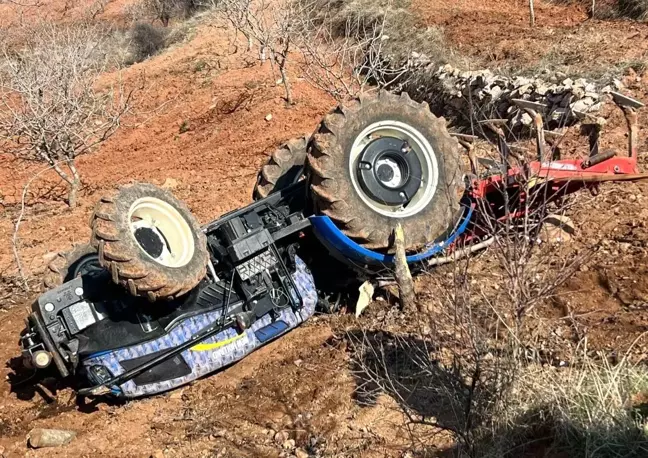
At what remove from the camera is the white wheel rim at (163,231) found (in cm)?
447

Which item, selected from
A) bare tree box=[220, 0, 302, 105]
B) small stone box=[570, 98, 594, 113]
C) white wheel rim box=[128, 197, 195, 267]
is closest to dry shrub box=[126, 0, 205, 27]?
bare tree box=[220, 0, 302, 105]

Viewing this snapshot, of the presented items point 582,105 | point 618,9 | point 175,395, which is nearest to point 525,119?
point 582,105

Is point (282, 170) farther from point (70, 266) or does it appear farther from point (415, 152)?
point (70, 266)

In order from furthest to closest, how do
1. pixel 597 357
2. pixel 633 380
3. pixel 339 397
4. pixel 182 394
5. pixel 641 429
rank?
pixel 182 394, pixel 339 397, pixel 597 357, pixel 633 380, pixel 641 429

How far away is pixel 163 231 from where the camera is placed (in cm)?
466

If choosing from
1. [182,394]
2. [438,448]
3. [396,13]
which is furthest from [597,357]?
[396,13]

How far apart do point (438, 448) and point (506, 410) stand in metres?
0.45

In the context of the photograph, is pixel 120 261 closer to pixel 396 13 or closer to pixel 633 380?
pixel 633 380

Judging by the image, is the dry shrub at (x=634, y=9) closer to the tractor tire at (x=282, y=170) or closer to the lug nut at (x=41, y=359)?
the tractor tire at (x=282, y=170)

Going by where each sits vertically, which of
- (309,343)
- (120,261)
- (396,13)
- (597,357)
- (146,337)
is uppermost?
(396,13)

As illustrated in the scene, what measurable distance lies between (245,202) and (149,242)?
14.4 ft

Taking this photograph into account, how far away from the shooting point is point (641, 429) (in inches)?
123

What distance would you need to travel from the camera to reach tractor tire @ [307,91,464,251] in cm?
483

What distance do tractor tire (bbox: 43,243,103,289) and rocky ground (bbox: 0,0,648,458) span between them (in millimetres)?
800
